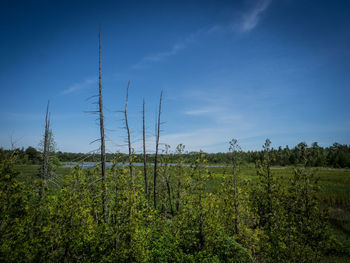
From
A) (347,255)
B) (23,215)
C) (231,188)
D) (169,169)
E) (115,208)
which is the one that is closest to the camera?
(23,215)

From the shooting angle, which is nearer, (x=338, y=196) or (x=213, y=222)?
(x=213, y=222)

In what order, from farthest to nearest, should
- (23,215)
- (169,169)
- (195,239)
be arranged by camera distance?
1. (169,169)
2. (195,239)
3. (23,215)

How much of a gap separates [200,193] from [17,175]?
8.74m

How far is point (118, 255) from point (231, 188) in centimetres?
810

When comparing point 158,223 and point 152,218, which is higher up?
point 152,218

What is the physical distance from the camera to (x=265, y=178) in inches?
554

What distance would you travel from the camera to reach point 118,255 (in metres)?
7.21

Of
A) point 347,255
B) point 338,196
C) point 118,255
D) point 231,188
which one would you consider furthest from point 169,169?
point 338,196

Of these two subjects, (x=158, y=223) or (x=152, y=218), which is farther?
(x=158, y=223)

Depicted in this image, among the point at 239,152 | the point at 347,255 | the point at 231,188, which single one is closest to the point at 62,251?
the point at 231,188

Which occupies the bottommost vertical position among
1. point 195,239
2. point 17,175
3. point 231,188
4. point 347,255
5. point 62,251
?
point 347,255

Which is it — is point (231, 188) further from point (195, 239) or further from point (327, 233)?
point (327, 233)

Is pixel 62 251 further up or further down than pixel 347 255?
further up

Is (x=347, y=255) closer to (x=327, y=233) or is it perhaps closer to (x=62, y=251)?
(x=327, y=233)
